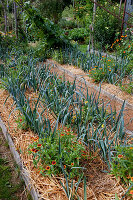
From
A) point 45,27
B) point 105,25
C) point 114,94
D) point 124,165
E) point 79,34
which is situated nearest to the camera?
point 124,165

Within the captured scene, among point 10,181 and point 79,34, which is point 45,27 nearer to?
point 79,34

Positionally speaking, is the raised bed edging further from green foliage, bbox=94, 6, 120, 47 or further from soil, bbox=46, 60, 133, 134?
green foliage, bbox=94, 6, 120, 47

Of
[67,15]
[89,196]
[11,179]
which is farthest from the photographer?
[67,15]

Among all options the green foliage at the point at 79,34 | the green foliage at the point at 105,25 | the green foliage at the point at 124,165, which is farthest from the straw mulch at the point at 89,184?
the green foliage at the point at 79,34

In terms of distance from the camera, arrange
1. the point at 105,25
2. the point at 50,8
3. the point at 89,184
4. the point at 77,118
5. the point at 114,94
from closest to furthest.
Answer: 1. the point at 89,184
2. the point at 77,118
3. the point at 114,94
4. the point at 105,25
5. the point at 50,8

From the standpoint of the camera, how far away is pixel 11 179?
2.21 m

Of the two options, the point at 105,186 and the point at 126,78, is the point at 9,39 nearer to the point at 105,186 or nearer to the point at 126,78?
the point at 126,78

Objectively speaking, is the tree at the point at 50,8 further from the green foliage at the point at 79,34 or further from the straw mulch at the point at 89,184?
the straw mulch at the point at 89,184

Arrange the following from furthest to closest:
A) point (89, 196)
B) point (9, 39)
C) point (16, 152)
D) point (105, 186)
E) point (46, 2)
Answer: point (46, 2) < point (9, 39) < point (16, 152) < point (105, 186) < point (89, 196)

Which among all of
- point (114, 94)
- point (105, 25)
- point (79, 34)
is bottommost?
point (114, 94)

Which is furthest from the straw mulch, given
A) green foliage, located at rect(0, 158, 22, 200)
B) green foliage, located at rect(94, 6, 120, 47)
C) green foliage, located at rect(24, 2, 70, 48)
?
green foliage, located at rect(94, 6, 120, 47)

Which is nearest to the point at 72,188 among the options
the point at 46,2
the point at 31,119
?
the point at 31,119

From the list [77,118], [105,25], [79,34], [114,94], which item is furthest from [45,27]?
[77,118]

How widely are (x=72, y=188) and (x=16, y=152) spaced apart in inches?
36.0
